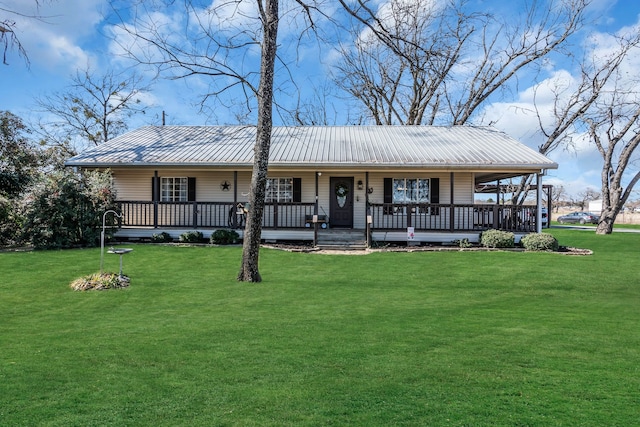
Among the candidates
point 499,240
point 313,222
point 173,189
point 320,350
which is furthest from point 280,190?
point 320,350

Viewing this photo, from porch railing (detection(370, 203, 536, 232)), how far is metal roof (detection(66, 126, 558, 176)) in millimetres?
1568

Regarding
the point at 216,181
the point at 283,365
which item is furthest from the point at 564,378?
the point at 216,181

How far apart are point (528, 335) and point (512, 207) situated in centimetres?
1142

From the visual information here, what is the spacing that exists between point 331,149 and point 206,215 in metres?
5.91

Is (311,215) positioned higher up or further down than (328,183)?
further down

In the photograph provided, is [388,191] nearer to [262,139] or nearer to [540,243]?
[540,243]

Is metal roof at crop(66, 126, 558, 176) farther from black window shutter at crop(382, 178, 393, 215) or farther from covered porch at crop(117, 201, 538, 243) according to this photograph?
covered porch at crop(117, 201, 538, 243)

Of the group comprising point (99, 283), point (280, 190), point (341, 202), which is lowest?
point (99, 283)

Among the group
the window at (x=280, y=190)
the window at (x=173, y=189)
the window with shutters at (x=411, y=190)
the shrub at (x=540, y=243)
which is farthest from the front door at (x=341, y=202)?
the shrub at (x=540, y=243)

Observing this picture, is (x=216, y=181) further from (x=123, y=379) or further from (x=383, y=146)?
(x=123, y=379)

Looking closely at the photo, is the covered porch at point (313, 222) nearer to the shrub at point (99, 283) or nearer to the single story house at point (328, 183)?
the single story house at point (328, 183)

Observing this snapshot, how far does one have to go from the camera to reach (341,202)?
17.6m

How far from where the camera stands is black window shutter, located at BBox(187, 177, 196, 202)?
17.7 m

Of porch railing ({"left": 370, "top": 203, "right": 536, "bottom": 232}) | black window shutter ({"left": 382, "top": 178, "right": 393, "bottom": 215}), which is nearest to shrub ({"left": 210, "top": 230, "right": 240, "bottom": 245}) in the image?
porch railing ({"left": 370, "top": 203, "right": 536, "bottom": 232})
